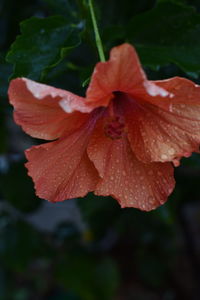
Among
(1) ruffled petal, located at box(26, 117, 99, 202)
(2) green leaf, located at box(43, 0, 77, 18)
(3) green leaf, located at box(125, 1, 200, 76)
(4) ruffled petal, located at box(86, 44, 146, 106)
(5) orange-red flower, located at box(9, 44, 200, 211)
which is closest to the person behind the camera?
(4) ruffled petal, located at box(86, 44, 146, 106)

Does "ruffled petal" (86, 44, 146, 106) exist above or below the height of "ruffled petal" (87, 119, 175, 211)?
above

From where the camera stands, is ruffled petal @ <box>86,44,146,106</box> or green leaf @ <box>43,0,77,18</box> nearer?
ruffled petal @ <box>86,44,146,106</box>

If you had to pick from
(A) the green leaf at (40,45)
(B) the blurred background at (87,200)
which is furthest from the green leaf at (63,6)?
(A) the green leaf at (40,45)

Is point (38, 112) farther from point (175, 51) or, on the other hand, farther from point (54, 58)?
point (175, 51)

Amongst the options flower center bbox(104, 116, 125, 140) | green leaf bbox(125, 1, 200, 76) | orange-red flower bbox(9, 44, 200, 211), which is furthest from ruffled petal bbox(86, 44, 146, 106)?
green leaf bbox(125, 1, 200, 76)

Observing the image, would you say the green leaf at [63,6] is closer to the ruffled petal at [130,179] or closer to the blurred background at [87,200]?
the blurred background at [87,200]

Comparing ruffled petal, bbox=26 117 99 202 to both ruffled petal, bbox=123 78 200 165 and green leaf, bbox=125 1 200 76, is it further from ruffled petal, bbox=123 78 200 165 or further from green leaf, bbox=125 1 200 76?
green leaf, bbox=125 1 200 76
